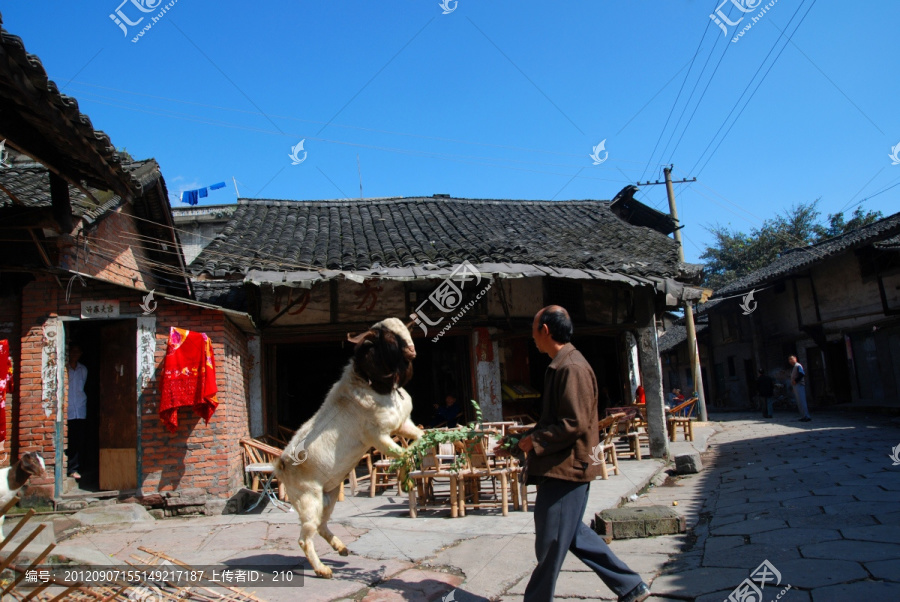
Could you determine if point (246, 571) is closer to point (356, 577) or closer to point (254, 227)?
point (356, 577)

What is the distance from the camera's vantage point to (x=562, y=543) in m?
3.23

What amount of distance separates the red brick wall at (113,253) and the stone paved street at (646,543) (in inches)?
143

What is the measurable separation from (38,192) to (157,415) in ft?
10.9

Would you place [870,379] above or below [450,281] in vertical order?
below

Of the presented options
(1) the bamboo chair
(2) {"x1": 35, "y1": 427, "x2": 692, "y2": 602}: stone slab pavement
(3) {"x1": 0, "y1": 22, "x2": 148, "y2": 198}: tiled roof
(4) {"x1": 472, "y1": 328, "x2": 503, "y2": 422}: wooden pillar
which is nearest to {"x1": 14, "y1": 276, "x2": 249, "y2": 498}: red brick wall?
(2) {"x1": 35, "y1": 427, "x2": 692, "y2": 602}: stone slab pavement

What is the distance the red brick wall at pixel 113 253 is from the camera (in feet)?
26.1

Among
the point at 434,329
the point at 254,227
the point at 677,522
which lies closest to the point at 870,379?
the point at 434,329

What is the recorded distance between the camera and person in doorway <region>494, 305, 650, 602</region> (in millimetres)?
3248

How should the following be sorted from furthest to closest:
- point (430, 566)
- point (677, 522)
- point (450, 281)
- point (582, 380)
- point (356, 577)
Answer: point (450, 281) → point (677, 522) → point (430, 566) → point (356, 577) → point (582, 380)

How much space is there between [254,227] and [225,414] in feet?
15.5

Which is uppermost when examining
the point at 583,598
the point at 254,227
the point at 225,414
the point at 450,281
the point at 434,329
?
the point at 254,227

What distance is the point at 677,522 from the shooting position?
17.6 ft

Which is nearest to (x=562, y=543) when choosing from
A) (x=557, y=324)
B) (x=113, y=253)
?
(x=557, y=324)

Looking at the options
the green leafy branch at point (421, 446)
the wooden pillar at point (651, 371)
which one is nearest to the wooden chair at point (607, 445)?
the wooden pillar at point (651, 371)
